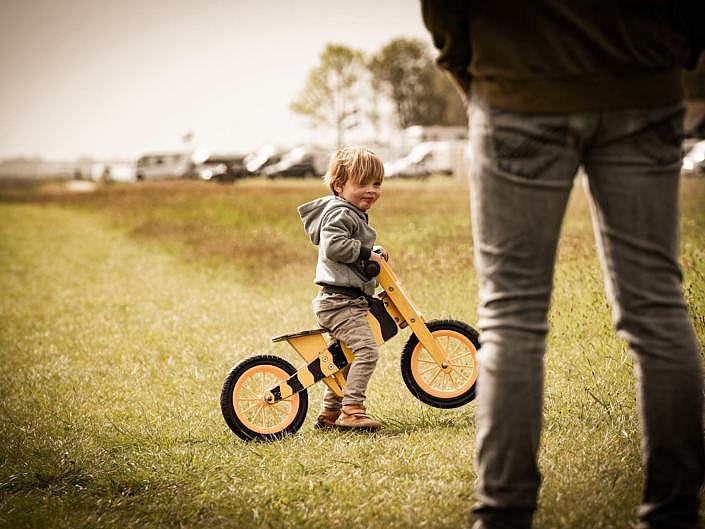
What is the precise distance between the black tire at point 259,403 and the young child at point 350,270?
227mm

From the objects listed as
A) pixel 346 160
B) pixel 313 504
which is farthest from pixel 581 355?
pixel 313 504

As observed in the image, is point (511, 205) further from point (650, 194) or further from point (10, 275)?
point (10, 275)

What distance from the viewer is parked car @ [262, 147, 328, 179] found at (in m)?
50.8

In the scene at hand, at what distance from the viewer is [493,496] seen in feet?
7.20

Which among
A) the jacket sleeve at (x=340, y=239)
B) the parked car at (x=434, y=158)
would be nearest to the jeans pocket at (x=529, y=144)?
the jacket sleeve at (x=340, y=239)

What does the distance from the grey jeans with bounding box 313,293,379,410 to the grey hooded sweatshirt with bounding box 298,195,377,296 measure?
0.09m

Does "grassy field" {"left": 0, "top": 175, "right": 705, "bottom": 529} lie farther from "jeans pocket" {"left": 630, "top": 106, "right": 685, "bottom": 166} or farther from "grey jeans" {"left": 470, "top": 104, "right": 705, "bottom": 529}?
"jeans pocket" {"left": 630, "top": 106, "right": 685, "bottom": 166}

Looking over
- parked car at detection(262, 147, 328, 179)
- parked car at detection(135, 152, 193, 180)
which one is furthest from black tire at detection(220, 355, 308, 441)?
parked car at detection(135, 152, 193, 180)

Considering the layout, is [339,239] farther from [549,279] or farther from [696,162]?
[696,162]

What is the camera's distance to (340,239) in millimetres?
4094

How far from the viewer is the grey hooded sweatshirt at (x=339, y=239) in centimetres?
409

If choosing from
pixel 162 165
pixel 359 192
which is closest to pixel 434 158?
pixel 162 165

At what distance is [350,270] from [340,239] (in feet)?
0.69

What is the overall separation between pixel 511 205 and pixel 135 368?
473 cm
